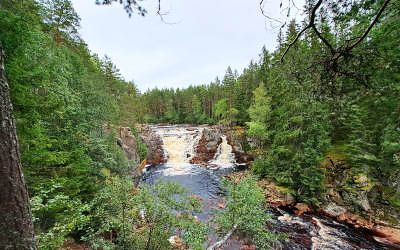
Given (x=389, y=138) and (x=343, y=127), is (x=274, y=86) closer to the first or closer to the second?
(x=343, y=127)

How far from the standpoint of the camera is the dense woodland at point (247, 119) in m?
3.11

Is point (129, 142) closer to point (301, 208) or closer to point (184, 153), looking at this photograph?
point (184, 153)

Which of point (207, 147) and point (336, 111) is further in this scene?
point (207, 147)

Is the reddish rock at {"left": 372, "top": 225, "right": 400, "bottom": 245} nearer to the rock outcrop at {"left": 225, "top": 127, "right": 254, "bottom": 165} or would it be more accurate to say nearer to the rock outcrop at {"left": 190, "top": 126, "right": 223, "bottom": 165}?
the rock outcrop at {"left": 225, "top": 127, "right": 254, "bottom": 165}

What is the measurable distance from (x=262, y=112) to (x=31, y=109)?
63.9 feet

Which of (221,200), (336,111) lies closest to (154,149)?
(221,200)

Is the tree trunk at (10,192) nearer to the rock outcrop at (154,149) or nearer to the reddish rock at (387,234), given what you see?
the reddish rock at (387,234)

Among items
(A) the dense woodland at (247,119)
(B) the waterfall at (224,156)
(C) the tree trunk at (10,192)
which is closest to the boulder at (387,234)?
(A) the dense woodland at (247,119)

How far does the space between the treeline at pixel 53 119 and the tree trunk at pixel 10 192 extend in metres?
3.43

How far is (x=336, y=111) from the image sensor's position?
388 centimetres

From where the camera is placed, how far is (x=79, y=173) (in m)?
9.10

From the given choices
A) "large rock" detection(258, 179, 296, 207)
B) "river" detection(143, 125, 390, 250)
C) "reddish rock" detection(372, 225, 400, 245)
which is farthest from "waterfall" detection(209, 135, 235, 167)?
"reddish rock" detection(372, 225, 400, 245)

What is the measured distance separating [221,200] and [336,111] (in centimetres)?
1356

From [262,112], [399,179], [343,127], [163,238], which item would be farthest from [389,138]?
[163,238]
